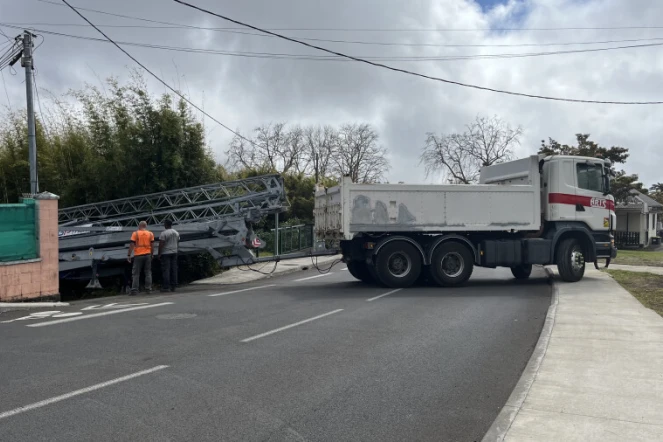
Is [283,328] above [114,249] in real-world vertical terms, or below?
below

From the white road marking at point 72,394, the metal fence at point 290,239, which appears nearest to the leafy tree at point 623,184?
the metal fence at point 290,239

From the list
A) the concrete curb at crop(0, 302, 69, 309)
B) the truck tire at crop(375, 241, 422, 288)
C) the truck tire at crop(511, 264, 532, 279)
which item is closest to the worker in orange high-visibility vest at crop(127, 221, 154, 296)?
the concrete curb at crop(0, 302, 69, 309)

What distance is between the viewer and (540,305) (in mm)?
12570

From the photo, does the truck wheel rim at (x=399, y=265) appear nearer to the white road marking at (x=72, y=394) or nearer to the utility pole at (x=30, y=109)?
the white road marking at (x=72, y=394)

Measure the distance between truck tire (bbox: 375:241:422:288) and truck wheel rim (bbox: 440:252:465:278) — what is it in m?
0.75

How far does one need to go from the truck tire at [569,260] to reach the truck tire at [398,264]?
4051mm

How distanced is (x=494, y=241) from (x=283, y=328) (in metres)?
8.20

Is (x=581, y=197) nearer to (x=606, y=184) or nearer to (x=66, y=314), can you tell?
(x=606, y=184)

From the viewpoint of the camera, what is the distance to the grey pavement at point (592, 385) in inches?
197

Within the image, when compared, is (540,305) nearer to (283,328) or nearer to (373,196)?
(373,196)

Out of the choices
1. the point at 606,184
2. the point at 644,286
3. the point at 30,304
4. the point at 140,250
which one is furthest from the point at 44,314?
the point at 606,184

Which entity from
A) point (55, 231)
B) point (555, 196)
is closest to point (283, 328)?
point (55, 231)

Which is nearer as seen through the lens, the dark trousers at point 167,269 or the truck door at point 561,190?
the dark trousers at point 167,269

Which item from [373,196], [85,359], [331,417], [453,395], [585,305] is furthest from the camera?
[373,196]
